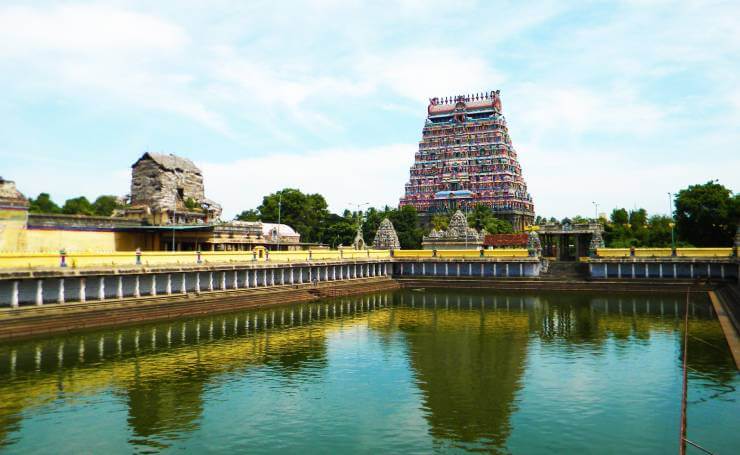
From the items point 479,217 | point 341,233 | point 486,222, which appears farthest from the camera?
point 479,217

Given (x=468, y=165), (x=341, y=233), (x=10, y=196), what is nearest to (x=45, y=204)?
(x=341, y=233)

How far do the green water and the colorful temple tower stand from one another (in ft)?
351

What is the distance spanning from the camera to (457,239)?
91.7 meters

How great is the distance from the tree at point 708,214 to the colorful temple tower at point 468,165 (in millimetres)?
61684

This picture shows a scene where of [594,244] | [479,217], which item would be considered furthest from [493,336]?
[479,217]

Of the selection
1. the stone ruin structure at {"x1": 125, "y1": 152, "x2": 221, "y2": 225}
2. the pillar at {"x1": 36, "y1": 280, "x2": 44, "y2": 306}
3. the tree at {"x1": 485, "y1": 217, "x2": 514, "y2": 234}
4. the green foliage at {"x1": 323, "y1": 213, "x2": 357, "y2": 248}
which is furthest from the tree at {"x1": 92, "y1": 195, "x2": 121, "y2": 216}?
the pillar at {"x1": 36, "y1": 280, "x2": 44, "y2": 306}

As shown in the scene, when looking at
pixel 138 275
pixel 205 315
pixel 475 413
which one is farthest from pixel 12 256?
pixel 475 413

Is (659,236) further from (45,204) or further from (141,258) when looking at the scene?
(45,204)

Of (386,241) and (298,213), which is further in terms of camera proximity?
(298,213)

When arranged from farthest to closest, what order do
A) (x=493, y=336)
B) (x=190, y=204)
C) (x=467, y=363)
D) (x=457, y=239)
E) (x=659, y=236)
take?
(x=190, y=204) < (x=659, y=236) < (x=457, y=239) < (x=493, y=336) < (x=467, y=363)

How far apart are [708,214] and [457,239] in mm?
37525

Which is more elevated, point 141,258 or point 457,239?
point 457,239

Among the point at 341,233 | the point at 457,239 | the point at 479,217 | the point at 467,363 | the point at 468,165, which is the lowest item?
the point at 467,363

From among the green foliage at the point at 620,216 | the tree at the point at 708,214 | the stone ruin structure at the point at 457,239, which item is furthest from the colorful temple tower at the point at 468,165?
the tree at the point at 708,214
